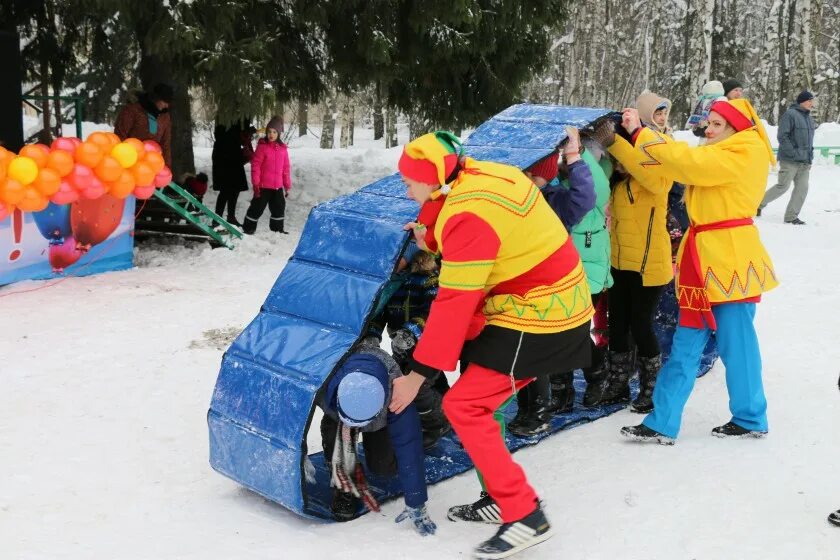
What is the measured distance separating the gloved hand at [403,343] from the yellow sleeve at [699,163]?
1491 millimetres

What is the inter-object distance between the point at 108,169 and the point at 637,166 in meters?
4.67

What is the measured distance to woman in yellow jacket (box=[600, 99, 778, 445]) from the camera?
4.12 metres

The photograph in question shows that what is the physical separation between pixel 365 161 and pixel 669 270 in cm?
912

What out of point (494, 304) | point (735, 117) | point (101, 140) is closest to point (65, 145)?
point (101, 140)

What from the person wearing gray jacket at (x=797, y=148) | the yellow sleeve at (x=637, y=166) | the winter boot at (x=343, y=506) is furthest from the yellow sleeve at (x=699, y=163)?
the person wearing gray jacket at (x=797, y=148)

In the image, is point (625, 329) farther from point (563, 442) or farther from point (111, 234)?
point (111, 234)

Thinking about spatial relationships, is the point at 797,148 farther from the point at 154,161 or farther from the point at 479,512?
the point at 479,512

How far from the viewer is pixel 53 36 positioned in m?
11.2

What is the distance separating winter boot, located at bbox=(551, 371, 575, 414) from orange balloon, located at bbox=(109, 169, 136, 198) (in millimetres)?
4400

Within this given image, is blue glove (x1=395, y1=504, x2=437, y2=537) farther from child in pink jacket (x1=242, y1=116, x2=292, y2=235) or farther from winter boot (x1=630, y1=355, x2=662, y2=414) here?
child in pink jacket (x1=242, y1=116, x2=292, y2=235)

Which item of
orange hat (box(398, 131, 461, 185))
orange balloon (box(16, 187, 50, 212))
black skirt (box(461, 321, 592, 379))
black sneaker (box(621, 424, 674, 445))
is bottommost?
black sneaker (box(621, 424, 674, 445))

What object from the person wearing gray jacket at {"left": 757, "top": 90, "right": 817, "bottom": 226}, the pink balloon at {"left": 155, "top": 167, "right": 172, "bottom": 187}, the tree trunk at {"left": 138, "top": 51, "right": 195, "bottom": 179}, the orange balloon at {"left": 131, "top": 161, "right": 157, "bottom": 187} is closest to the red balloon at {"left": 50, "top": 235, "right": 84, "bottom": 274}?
the orange balloon at {"left": 131, "top": 161, "right": 157, "bottom": 187}

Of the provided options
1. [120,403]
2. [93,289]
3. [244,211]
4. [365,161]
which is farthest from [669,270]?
[365,161]

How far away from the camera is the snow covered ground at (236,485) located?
3334 millimetres
